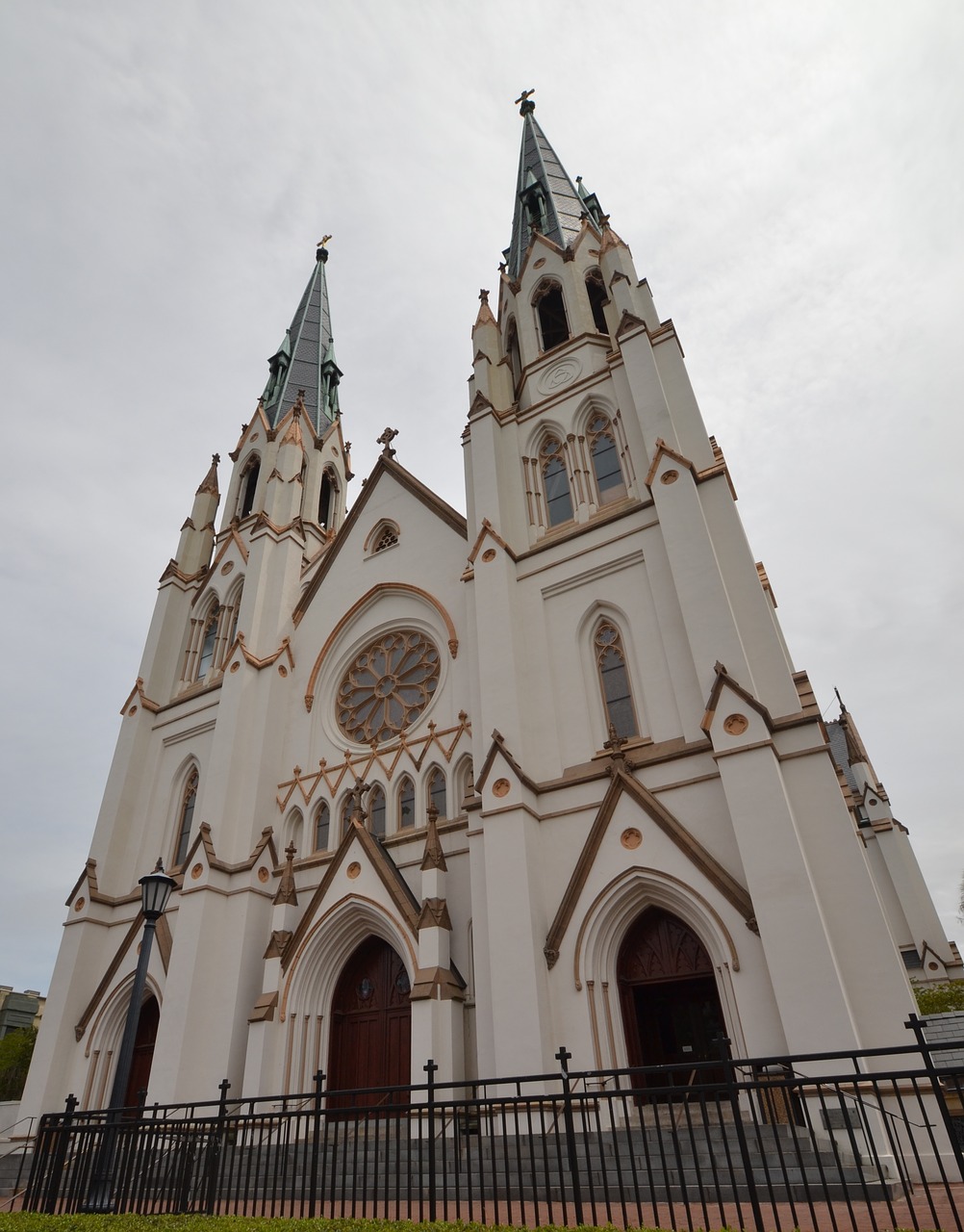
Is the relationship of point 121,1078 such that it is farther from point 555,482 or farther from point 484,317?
point 484,317

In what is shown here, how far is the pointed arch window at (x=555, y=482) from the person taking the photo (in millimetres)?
17312

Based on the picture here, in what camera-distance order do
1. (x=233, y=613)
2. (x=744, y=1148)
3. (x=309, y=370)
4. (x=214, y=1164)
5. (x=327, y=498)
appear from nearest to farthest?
(x=744, y=1148) → (x=214, y=1164) → (x=233, y=613) → (x=327, y=498) → (x=309, y=370)

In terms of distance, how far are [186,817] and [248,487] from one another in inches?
466

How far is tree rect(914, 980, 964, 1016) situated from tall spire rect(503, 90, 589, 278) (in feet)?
84.1

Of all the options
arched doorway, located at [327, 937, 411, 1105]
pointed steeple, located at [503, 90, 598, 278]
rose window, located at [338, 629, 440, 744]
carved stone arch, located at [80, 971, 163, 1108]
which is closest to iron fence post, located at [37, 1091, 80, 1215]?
arched doorway, located at [327, 937, 411, 1105]

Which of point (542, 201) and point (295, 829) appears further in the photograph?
point (542, 201)

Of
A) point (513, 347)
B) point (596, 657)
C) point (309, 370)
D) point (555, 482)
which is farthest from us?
point (309, 370)

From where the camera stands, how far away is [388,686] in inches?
716

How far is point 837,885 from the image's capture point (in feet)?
33.7

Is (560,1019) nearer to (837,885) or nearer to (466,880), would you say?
(466,880)

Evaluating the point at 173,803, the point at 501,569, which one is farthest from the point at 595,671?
the point at 173,803

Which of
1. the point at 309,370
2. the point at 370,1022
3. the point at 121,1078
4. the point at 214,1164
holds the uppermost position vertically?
the point at 309,370

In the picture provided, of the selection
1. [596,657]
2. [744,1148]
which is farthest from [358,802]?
[744,1148]

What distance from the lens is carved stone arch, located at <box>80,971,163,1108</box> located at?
16.6 metres
